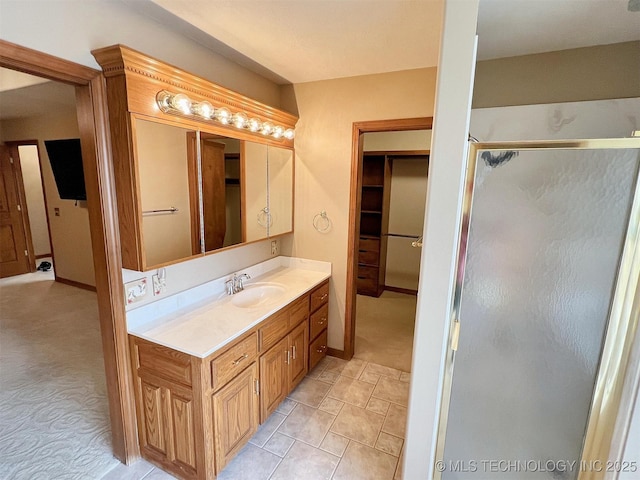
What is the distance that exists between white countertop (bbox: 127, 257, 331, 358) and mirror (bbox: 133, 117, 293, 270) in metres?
0.33

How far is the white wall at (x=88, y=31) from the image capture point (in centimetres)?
124

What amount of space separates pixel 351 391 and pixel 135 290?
180 cm

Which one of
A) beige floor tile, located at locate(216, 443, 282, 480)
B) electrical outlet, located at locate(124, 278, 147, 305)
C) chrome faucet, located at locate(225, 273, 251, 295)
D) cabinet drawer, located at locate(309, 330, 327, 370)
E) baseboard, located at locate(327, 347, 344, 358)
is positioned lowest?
beige floor tile, located at locate(216, 443, 282, 480)

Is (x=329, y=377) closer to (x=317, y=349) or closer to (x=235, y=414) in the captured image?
(x=317, y=349)

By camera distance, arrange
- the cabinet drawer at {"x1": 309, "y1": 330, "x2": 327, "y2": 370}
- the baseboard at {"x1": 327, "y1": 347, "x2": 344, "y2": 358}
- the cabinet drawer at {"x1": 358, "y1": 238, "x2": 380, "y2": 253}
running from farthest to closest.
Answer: the cabinet drawer at {"x1": 358, "y1": 238, "x2": 380, "y2": 253}
the baseboard at {"x1": 327, "y1": 347, "x2": 344, "y2": 358}
the cabinet drawer at {"x1": 309, "y1": 330, "x2": 327, "y2": 370}

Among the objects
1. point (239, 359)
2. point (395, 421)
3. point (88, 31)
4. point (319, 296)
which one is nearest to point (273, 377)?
point (239, 359)

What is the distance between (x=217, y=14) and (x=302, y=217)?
166 centimetres

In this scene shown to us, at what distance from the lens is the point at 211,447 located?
5.31 feet

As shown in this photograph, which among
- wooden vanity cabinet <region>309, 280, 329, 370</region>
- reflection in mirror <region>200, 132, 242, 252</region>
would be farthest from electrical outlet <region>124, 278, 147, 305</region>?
wooden vanity cabinet <region>309, 280, 329, 370</region>

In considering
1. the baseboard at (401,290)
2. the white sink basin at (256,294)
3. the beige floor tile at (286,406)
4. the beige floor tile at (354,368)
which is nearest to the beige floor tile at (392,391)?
the beige floor tile at (354,368)

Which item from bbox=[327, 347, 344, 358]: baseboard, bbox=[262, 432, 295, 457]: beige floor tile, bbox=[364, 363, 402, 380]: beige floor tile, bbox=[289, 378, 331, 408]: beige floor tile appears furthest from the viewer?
bbox=[327, 347, 344, 358]: baseboard

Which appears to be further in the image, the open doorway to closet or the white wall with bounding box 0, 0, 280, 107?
the open doorway to closet

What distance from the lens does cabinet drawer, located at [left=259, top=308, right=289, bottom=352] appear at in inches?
76.3

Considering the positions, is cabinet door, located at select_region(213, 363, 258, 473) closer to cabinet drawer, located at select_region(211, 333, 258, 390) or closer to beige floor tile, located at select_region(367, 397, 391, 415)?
cabinet drawer, located at select_region(211, 333, 258, 390)
